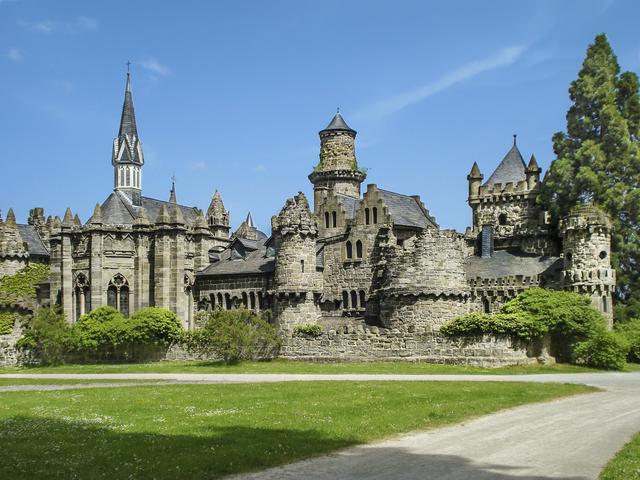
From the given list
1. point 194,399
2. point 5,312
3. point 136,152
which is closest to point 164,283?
point 5,312

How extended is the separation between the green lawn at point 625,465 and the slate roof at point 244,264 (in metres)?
48.3

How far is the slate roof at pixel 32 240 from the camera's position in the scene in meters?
79.4

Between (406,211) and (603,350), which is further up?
(406,211)

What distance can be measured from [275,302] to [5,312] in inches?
853

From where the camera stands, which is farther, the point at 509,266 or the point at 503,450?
the point at 509,266

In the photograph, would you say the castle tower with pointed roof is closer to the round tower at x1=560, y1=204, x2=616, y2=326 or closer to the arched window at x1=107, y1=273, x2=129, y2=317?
the round tower at x1=560, y1=204, x2=616, y2=326

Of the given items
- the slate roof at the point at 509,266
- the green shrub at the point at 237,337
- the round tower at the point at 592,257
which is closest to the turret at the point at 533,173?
the slate roof at the point at 509,266

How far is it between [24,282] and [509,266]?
39.9 metres

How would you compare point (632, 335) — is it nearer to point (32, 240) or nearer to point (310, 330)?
point (310, 330)

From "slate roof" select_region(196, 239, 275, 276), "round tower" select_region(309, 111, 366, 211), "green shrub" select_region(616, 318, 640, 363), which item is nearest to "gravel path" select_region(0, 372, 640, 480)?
"green shrub" select_region(616, 318, 640, 363)

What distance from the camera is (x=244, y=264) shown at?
68875 mm

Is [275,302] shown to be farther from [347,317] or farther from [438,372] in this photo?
[438,372]

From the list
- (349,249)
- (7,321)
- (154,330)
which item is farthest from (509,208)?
(7,321)

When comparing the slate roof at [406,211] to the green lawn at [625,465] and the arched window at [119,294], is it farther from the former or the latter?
the green lawn at [625,465]
